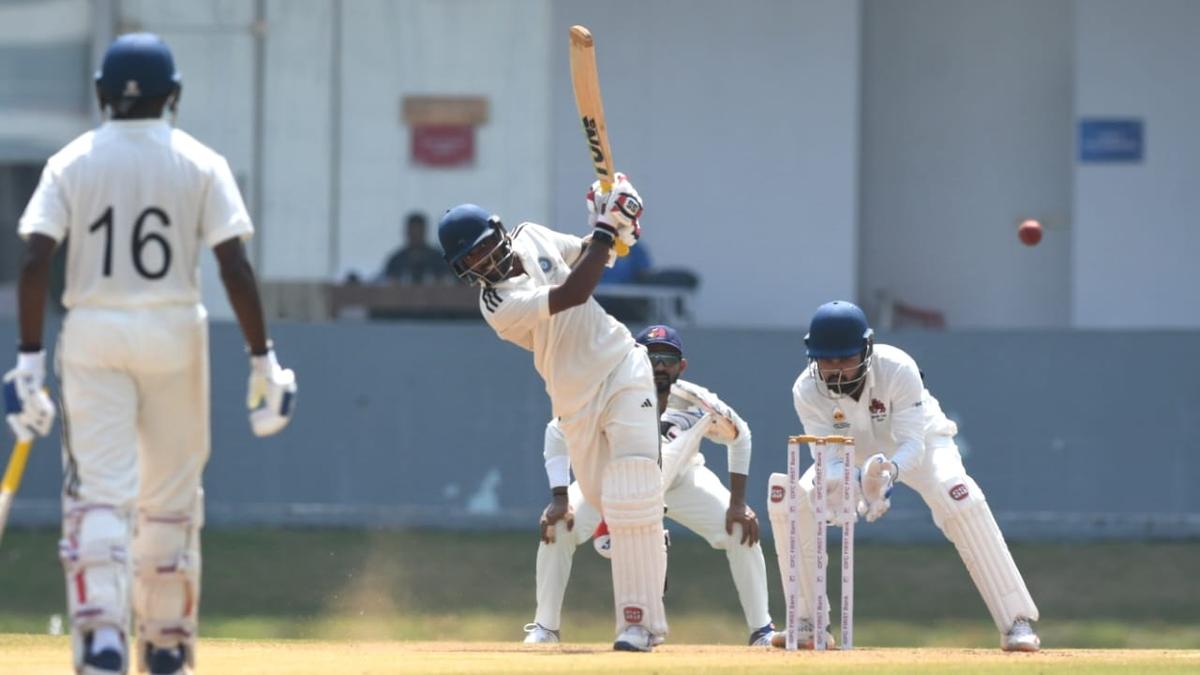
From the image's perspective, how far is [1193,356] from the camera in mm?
14039

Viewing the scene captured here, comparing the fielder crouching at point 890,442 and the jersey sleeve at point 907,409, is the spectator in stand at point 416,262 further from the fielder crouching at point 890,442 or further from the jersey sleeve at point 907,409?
the jersey sleeve at point 907,409

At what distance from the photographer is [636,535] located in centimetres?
838

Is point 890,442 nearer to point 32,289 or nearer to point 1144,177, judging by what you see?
point 32,289

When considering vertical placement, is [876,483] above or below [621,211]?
below

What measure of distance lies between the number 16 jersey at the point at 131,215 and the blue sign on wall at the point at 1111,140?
38.6 ft

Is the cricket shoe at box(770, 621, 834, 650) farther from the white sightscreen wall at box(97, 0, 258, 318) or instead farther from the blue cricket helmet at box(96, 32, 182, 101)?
the white sightscreen wall at box(97, 0, 258, 318)

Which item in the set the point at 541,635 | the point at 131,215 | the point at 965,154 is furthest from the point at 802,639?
the point at 965,154

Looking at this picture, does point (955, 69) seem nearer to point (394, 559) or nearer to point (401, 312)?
point (401, 312)

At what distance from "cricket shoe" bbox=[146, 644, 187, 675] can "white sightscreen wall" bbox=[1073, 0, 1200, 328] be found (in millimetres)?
11692

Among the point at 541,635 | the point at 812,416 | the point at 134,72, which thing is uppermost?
the point at 134,72

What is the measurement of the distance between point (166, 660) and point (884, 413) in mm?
3354

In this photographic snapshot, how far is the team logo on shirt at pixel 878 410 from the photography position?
8984 mm

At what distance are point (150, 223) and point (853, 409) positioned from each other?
344 centimetres

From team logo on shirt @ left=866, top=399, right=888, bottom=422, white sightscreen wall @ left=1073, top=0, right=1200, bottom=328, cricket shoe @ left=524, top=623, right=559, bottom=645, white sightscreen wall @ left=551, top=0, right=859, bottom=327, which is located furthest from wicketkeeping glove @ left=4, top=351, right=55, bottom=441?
white sightscreen wall @ left=1073, top=0, right=1200, bottom=328
